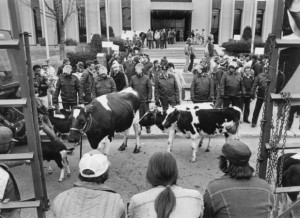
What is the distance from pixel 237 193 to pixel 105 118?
14.6ft

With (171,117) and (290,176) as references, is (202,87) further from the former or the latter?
(290,176)

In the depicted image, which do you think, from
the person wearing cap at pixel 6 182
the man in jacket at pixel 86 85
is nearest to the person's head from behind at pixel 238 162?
the person wearing cap at pixel 6 182

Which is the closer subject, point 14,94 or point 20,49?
point 20,49

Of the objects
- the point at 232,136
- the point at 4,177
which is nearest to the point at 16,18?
the point at 4,177

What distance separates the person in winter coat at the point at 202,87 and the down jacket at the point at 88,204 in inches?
268

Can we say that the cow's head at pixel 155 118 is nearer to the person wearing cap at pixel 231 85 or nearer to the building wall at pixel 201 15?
the person wearing cap at pixel 231 85

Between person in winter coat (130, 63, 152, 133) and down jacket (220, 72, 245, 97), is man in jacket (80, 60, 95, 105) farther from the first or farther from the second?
down jacket (220, 72, 245, 97)

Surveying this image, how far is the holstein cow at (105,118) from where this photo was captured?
20.5 feet

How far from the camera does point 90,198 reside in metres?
2.53

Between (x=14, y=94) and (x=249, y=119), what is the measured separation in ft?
27.9

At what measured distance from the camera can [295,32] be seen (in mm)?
3150

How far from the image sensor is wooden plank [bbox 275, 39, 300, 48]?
10.00 feet

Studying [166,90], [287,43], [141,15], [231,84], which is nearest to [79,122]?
[166,90]

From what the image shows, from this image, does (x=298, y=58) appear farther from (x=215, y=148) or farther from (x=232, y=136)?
(x=215, y=148)
